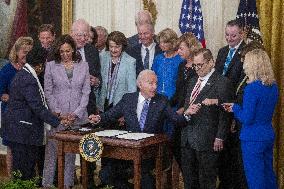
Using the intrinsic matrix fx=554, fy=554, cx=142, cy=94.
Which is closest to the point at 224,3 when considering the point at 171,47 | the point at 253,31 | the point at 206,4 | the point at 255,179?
the point at 206,4

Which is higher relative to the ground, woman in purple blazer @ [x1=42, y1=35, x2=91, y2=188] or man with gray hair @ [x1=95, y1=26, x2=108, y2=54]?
man with gray hair @ [x1=95, y1=26, x2=108, y2=54]

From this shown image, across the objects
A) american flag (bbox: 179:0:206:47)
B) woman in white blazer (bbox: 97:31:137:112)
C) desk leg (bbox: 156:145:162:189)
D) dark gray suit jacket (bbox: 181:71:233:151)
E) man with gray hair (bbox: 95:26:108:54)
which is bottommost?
desk leg (bbox: 156:145:162:189)

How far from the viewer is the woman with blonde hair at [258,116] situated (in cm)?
494

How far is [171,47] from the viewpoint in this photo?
6.06m

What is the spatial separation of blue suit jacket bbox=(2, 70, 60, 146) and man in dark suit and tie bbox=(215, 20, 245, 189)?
1838 mm

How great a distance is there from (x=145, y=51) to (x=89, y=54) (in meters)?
0.65

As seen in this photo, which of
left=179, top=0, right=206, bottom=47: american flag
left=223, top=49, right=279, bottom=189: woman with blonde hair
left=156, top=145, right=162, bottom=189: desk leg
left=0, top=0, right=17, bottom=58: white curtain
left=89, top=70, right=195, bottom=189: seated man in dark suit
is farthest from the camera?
left=0, top=0, right=17, bottom=58: white curtain

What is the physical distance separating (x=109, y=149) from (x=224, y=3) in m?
3.04

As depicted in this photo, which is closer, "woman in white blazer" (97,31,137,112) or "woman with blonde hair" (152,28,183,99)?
"woman with blonde hair" (152,28,183,99)

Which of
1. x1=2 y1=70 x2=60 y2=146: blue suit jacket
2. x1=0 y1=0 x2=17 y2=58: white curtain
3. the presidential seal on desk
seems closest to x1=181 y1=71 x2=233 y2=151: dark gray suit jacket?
the presidential seal on desk

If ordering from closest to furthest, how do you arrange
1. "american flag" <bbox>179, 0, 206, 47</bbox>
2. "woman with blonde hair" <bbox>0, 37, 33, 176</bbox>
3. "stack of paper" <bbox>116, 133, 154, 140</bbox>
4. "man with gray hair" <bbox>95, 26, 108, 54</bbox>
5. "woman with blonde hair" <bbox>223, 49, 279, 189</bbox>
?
1. "woman with blonde hair" <bbox>223, 49, 279, 189</bbox>
2. "stack of paper" <bbox>116, 133, 154, 140</bbox>
3. "woman with blonde hair" <bbox>0, 37, 33, 176</bbox>
4. "man with gray hair" <bbox>95, 26, 108, 54</bbox>
5. "american flag" <bbox>179, 0, 206, 47</bbox>

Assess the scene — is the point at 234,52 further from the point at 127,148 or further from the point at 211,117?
the point at 127,148

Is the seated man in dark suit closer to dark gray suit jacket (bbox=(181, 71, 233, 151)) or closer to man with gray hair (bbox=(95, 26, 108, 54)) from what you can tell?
dark gray suit jacket (bbox=(181, 71, 233, 151))

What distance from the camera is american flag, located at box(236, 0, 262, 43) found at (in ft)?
21.3
